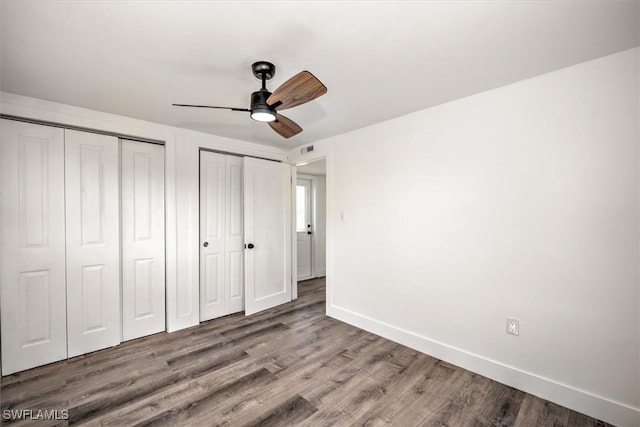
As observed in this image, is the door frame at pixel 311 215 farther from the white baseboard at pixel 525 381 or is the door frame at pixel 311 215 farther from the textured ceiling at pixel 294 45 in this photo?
the textured ceiling at pixel 294 45

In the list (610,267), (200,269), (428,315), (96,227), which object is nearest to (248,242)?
(200,269)

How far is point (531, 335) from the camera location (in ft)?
6.56

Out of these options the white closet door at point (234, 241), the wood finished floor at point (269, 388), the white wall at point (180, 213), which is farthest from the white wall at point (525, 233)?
the white wall at point (180, 213)

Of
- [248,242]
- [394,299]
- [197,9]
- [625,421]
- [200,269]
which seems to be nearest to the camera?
[197,9]

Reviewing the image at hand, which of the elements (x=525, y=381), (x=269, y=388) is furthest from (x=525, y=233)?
(x=269, y=388)

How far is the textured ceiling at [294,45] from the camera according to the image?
1.35 m

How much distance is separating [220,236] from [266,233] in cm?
62

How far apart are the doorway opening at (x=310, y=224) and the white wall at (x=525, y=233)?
2.58 m

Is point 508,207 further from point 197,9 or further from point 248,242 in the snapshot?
→ point 248,242

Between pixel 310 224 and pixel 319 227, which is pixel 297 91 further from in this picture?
pixel 319 227

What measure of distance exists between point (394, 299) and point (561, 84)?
2.26 m

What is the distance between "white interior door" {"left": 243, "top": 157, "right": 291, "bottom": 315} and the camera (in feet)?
11.8

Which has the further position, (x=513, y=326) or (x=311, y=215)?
(x=311, y=215)

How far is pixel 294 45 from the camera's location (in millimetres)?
1616
